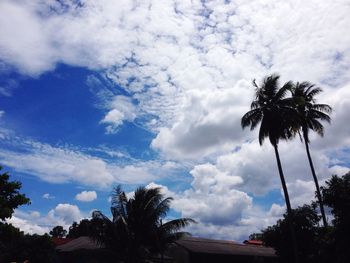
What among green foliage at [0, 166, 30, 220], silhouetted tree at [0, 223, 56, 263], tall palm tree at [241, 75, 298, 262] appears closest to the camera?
green foliage at [0, 166, 30, 220]

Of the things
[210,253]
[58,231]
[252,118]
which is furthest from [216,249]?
[58,231]

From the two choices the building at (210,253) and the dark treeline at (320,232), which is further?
the building at (210,253)

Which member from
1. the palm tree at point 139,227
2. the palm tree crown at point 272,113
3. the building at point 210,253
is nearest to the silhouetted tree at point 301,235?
the building at point 210,253

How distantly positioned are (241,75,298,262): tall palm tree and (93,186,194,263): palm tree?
10019 millimetres

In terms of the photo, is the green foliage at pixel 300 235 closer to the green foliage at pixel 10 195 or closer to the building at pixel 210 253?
the building at pixel 210 253

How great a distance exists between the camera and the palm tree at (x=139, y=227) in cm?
2297

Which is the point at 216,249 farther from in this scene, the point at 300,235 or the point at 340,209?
the point at 340,209

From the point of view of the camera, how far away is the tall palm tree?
29.1m

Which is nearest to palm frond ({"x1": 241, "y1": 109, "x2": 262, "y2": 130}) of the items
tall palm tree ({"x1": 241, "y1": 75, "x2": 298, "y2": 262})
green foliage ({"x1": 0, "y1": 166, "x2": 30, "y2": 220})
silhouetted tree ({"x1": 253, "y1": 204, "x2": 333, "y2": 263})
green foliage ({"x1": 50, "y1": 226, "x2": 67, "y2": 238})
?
tall palm tree ({"x1": 241, "y1": 75, "x2": 298, "y2": 262})

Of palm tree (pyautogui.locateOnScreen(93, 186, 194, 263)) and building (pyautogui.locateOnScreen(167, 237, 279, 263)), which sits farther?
building (pyautogui.locateOnScreen(167, 237, 279, 263))

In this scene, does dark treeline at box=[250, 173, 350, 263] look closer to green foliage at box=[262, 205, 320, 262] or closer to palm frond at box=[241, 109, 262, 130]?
green foliage at box=[262, 205, 320, 262]

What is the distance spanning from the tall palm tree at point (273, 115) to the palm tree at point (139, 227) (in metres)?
10.0

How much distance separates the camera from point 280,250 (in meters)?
32.6

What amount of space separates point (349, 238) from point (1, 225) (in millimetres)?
18435
